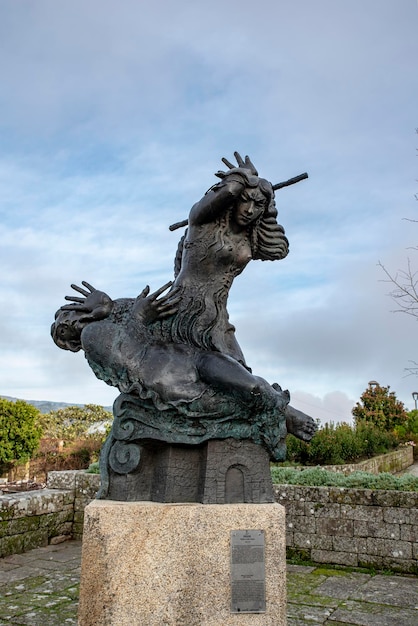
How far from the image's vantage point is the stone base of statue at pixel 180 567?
8.18 feet

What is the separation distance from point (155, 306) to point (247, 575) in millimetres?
1457

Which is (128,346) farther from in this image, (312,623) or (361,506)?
(361,506)

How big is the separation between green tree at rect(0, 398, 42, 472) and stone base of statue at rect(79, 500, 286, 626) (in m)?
14.1

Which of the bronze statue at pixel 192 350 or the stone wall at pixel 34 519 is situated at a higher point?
the bronze statue at pixel 192 350

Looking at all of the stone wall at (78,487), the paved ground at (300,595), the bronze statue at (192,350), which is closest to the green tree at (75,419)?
the stone wall at (78,487)

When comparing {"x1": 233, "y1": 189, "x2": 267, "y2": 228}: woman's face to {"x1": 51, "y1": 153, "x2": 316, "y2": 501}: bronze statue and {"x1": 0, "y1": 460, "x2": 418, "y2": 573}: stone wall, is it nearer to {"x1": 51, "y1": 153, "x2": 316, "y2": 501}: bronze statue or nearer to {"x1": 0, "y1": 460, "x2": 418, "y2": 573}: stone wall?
{"x1": 51, "y1": 153, "x2": 316, "y2": 501}: bronze statue

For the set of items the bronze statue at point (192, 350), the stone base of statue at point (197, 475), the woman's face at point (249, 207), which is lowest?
the stone base of statue at point (197, 475)

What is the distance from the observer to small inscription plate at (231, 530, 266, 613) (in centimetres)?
254

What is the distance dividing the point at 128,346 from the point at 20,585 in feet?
10.2

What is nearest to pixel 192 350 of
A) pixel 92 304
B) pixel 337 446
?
pixel 92 304

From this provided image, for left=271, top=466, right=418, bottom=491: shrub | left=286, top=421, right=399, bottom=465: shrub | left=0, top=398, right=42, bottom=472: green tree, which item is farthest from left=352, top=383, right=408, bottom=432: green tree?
left=271, top=466, right=418, bottom=491: shrub

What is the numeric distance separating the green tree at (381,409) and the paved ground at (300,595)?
14.2 m

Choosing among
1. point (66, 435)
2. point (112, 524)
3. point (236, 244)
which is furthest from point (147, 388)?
point (66, 435)

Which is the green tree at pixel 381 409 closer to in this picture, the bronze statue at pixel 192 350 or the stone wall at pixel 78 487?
the stone wall at pixel 78 487
